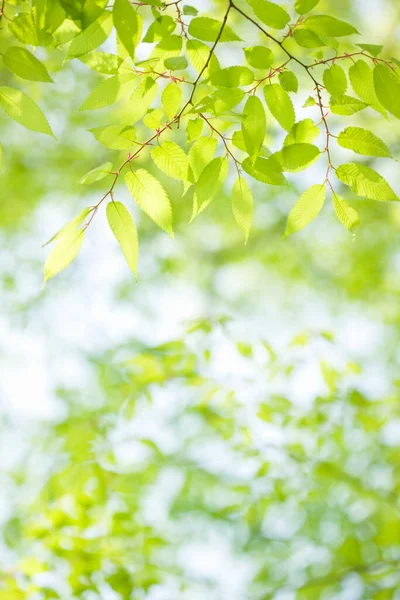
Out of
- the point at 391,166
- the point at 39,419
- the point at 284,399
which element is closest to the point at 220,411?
the point at 284,399

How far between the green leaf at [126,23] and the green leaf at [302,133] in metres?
0.37

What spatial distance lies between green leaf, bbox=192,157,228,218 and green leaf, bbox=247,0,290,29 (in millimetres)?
Answer: 283

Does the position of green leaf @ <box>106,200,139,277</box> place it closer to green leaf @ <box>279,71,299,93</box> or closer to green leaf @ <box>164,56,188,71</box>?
green leaf @ <box>164,56,188,71</box>

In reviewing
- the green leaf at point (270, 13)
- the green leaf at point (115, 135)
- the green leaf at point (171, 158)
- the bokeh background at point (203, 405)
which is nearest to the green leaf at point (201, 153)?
the green leaf at point (171, 158)

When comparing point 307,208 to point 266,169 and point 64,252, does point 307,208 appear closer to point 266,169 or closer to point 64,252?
point 266,169

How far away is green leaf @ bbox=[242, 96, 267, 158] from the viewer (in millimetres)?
1082

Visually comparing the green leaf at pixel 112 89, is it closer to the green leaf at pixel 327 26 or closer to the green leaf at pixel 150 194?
the green leaf at pixel 150 194

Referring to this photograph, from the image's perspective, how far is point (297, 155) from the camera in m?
1.14

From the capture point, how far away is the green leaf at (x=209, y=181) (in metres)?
1.11

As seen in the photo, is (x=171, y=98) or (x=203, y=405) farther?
(x=203, y=405)

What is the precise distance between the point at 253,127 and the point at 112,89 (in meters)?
0.29

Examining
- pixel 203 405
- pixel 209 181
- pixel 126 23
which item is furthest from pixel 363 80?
pixel 203 405

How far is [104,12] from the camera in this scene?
41.9 inches

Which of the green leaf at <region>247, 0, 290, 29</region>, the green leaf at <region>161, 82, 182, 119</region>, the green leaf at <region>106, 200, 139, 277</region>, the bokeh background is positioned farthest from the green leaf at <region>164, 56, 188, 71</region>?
the bokeh background
